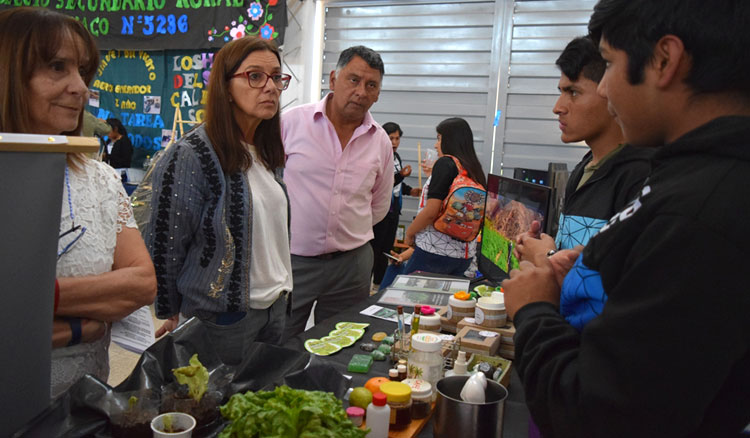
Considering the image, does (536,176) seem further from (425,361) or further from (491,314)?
(425,361)

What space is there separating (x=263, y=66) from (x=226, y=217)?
592mm

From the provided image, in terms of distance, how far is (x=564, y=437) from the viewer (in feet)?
2.73

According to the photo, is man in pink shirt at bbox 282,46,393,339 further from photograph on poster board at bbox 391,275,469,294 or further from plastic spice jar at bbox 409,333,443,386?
plastic spice jar at bbox 409,333,443,386

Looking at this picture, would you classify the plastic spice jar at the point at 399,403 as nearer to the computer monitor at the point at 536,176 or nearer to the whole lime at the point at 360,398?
the whole lime at the point at 360,398

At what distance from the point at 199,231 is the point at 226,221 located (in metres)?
0.10

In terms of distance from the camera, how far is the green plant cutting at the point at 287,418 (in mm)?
1008

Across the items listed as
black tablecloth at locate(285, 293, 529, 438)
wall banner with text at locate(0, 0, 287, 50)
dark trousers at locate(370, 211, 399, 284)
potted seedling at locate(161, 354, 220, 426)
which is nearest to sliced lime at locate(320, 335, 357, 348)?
black tablecloth at locate(285, 293, 529, 438)

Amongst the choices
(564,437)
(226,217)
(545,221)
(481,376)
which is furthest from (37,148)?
(545,221)

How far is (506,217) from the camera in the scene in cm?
246

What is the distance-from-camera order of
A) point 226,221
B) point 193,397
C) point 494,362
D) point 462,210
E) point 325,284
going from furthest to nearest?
point 462,210 → point 325,284 → point 226,221 → point 494,362 → point 193,397

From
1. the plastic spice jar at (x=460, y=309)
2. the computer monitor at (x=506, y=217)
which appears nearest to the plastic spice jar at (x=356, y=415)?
the plastic spice jar at (x=460, y=309)

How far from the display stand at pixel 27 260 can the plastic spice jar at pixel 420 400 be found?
81 cm

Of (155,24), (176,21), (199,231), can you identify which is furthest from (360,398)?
(155,24)

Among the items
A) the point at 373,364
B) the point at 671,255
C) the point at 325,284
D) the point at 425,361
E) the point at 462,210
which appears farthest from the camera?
the point at 462,210
